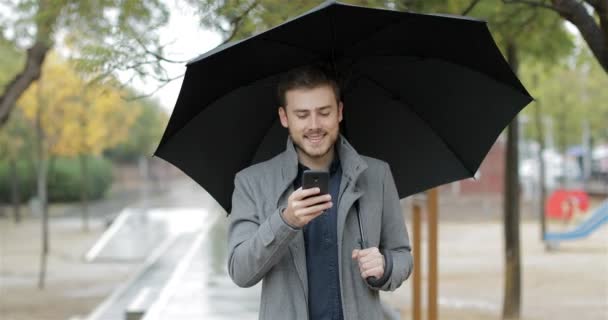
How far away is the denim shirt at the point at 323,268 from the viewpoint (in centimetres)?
263

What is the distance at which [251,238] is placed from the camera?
2.58 meters

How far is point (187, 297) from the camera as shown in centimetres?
954

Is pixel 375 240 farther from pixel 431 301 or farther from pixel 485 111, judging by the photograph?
pixel 431 301

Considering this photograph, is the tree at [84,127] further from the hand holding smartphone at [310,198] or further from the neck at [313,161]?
the hand holding smartphone at [310,198]

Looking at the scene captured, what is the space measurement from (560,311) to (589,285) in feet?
8.35

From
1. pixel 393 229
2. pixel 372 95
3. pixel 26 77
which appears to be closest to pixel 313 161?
pixel 393 229

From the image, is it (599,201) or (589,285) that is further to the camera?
(599,201)

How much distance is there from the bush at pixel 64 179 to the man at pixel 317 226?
33.4m

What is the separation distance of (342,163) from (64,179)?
4048 cm

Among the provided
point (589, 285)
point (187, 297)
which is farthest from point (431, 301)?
point (589, 285)

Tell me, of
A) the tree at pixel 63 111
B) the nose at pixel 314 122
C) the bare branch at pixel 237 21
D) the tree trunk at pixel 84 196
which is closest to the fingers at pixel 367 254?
the nose at pixel 314 122

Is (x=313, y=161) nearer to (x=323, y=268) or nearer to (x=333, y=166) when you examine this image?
(x=333, y=166)

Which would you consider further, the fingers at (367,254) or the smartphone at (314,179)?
the fingers at (367,254)

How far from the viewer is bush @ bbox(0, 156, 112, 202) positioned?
38656 mm
